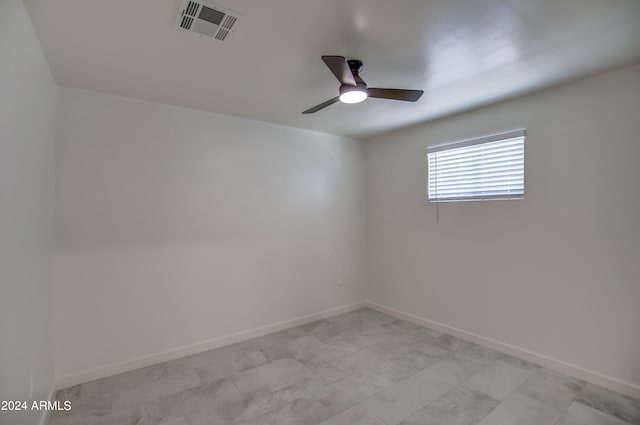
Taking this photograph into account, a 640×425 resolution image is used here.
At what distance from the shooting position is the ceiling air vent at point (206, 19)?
5.39 ft

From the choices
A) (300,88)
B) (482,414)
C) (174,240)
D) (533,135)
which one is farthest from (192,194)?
(533,135)

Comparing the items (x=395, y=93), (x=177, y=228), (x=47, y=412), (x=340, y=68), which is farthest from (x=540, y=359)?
(x=47, y=412)

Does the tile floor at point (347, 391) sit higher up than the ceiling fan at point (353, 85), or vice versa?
the ceiling fan at point (353, 85)

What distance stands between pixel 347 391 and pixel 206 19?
9.29ft

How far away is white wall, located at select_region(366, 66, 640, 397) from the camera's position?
2420 millimetres

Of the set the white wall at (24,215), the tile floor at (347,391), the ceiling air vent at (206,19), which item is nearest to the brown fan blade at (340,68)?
the ceiling air vent at (206,19)

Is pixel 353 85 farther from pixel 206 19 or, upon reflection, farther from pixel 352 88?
pixel 206 19

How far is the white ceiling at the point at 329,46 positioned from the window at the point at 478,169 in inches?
19.5

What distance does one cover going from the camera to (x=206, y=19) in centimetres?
175

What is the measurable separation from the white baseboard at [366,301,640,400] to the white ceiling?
2.52 meters

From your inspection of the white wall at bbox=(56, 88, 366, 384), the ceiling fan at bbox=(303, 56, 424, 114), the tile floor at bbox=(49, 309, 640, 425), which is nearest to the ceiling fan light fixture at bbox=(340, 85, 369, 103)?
the ceiling fan at bbox=(303, 56, 424, 114)

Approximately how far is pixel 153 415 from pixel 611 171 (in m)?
4.05

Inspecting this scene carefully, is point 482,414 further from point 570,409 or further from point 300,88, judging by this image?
point 300,88

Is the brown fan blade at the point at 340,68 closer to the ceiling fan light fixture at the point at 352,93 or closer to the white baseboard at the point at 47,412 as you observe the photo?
the ceiling fan light fixture at the point at 352,93
